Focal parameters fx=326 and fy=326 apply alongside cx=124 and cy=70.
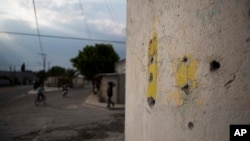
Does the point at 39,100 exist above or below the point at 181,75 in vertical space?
below

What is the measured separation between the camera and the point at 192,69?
251 cm

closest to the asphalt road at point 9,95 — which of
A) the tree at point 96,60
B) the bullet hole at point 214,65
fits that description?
the tree at point 96,60

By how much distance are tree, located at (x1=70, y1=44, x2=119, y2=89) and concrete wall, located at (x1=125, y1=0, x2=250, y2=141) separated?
38.3 meters

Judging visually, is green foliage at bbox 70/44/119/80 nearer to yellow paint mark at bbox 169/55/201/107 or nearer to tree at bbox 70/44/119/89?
tree at bbox 70/44/119/89

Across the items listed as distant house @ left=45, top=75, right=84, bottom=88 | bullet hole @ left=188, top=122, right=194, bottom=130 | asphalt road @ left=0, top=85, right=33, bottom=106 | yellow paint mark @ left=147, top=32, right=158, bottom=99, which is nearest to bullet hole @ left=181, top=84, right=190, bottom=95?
bullet hole @ left=188, top=122, right=194, bottom=130

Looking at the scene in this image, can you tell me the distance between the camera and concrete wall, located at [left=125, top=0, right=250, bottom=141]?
2.21 meters

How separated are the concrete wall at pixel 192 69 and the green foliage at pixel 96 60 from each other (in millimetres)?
38397

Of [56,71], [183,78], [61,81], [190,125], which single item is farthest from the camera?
[56,71]

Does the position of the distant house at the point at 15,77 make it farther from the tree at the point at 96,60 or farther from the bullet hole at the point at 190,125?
the bullet hole at the point at 190,125

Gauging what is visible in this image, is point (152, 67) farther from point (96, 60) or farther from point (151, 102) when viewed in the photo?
point (96, 60)

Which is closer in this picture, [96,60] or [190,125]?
[190,125]

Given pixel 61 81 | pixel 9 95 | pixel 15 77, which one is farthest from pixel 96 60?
pixel 15 77

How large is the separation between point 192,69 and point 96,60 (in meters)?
40.5

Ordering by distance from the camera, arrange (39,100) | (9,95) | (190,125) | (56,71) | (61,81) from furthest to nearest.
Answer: (56,71) → (61,81) → (9,95) → (39,100) → (190,125)
